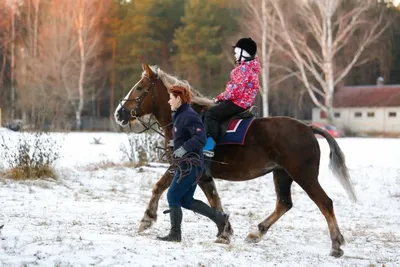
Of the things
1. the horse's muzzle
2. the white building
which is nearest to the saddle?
the horse's muzzle

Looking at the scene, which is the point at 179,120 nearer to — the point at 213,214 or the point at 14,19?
the point at 213,214

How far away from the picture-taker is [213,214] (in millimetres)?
7543

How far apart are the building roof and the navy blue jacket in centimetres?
4854

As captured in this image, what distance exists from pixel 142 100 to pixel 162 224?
2.11 meters

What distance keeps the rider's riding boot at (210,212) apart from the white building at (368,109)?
46260mm

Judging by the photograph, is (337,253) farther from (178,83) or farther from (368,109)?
(368,109)

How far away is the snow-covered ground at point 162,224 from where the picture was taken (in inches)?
240

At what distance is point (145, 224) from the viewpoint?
26.7 ft

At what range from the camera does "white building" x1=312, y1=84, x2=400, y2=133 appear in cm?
5322

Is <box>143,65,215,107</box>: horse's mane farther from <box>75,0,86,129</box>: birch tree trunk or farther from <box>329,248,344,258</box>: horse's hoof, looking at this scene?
<box>75,0,86,129</box>: birch tree trunk

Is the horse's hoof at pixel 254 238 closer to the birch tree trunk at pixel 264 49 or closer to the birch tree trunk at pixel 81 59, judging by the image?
the birch tree trunk at pixel 264 49

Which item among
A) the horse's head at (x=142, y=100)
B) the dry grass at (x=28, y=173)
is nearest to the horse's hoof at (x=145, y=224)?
the horse's head at (x=142, y=100)

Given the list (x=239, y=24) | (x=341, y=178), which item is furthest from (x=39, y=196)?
(x=239, y=24)

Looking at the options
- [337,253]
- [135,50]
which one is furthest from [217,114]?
[135,50]
